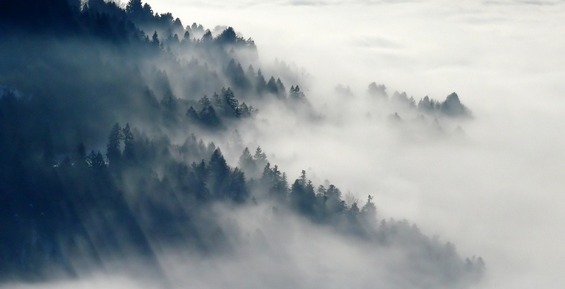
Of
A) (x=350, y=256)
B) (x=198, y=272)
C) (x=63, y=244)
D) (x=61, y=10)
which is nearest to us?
(x=63, y=244)

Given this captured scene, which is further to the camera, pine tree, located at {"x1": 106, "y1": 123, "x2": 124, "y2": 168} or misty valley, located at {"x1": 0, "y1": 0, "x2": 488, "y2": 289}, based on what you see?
pine tree, located at {"x1": 106, "y1": 123, "x2": 124, "y2": 168}

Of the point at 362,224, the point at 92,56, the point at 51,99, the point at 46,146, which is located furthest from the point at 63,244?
the point at 362,224

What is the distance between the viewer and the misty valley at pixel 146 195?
148500 millimetres

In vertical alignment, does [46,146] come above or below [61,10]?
below

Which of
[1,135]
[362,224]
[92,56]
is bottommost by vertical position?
[1,135]

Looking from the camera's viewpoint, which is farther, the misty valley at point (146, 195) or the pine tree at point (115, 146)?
the pine tree at point (115, 146)

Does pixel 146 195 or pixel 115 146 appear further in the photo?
pixel 115 146

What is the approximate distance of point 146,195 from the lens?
158 metres

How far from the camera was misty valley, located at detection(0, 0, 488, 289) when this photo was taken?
148 m

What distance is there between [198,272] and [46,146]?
3763cm

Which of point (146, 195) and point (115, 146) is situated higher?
point (115, 146)

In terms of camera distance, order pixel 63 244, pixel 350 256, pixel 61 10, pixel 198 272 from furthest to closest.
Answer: pixel 61 10
pixel 350 256
pixel 198 272
pixel 63 244

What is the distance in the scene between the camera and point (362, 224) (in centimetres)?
18062

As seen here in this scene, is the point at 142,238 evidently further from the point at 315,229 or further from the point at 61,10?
the point at 61,10
